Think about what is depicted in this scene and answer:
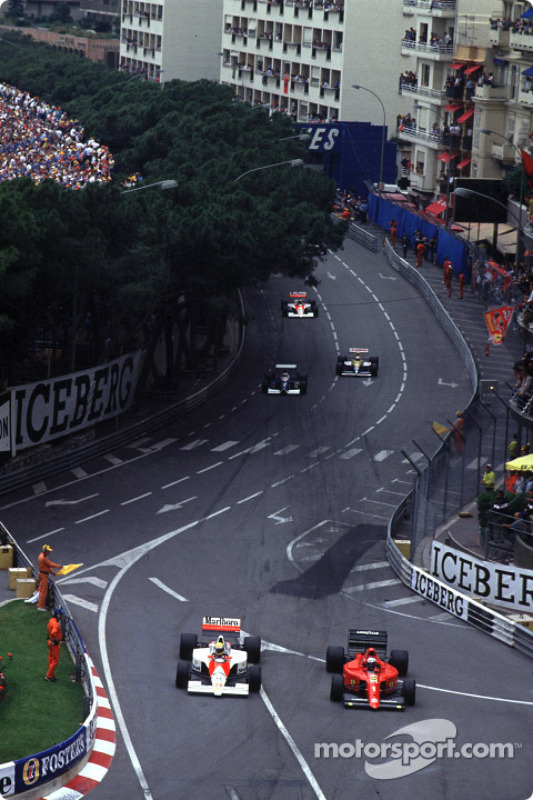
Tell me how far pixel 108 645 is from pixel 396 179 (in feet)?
287

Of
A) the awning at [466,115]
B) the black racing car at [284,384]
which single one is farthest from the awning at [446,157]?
the black racing car at [284,384]

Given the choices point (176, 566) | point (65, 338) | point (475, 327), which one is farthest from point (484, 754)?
point (475, 327)

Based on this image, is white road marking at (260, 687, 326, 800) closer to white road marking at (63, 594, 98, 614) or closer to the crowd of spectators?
white road marking at (63, 594, 98, 614)

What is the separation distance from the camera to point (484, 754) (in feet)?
105

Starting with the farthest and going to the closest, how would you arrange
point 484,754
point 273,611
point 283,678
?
point 273,611, point 283,678, point 484,754

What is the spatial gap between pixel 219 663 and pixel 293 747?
13.2 feet

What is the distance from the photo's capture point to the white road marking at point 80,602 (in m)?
41.0

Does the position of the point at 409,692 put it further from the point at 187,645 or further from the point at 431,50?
the point at 431,50

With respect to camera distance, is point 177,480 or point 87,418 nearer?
point 177,480

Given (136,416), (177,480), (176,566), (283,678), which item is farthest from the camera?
(136,416)

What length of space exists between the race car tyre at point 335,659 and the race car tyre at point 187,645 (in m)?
3.33

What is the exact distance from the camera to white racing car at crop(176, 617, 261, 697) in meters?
34.8

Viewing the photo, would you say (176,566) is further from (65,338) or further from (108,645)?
(65,338)

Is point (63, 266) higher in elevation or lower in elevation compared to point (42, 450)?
higher
